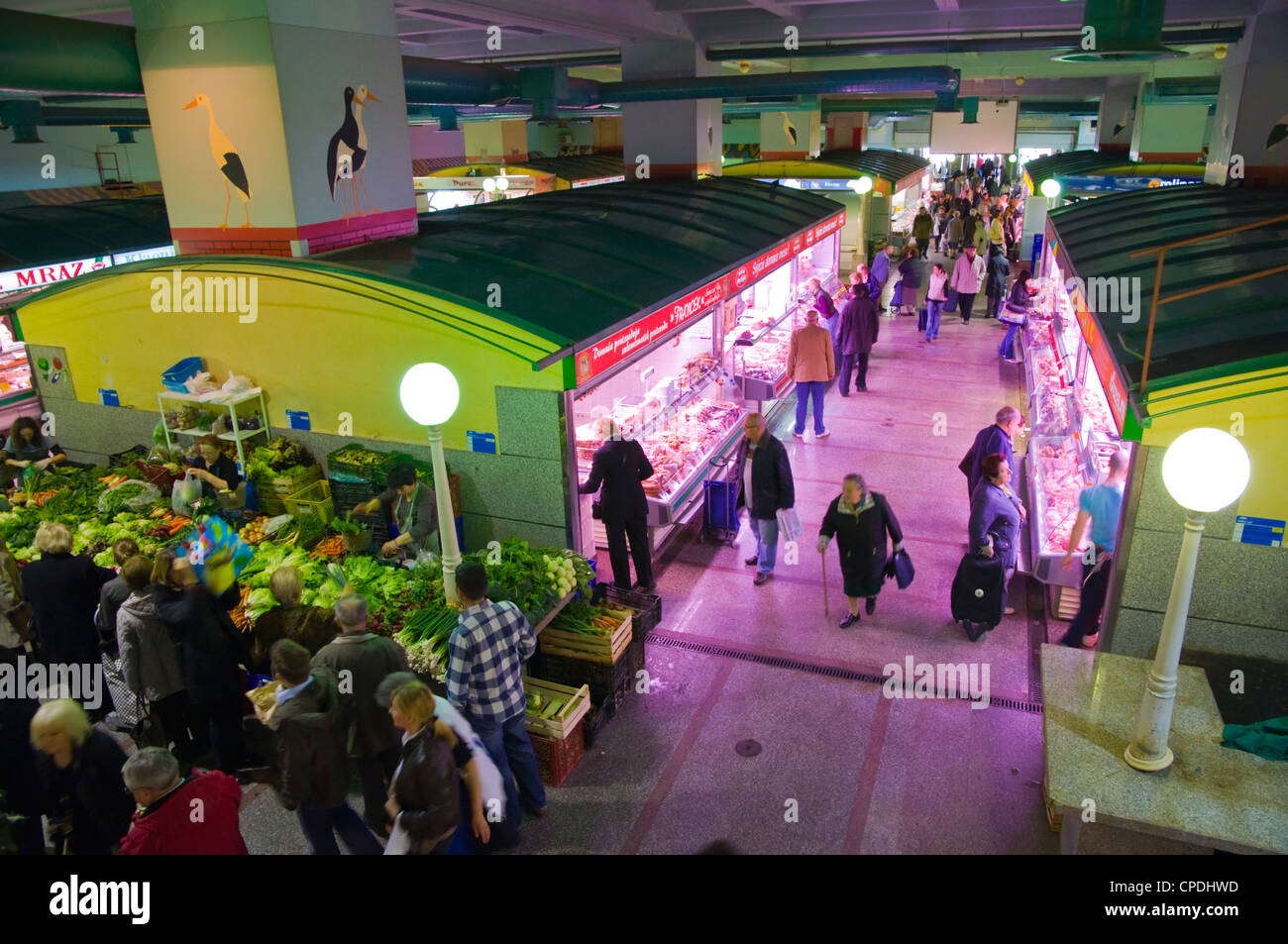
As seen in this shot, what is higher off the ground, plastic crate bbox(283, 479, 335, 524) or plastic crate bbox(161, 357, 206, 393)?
plastic crate bbox(161, 357, 206, 393)

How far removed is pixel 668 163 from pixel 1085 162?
36.8ft

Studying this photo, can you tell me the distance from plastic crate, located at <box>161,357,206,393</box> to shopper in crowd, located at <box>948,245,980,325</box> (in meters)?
14.9

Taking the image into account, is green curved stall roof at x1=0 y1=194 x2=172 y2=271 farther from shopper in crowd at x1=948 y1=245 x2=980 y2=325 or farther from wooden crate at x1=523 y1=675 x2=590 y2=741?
shopper in crowd at x1=948 y1=245 x2=980 y2=325

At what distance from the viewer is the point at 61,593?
5.85 meters

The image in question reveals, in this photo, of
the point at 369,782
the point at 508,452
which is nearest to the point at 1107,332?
the point at 508,452

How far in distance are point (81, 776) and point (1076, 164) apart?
22784mm

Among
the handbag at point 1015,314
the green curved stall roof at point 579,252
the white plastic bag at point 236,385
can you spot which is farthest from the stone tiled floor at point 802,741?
the handbag at point 1015,314

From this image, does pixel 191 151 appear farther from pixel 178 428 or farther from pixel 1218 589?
pixel 1218 589

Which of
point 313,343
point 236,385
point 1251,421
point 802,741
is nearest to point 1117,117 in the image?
point 1251,421

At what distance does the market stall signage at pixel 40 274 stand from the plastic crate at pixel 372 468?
5.75 metres

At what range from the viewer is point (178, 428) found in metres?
7.81

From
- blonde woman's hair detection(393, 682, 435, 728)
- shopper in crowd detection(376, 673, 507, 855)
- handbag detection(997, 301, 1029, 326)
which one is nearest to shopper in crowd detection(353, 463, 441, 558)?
shopper in crowd detection(376, 673, 507, 855)

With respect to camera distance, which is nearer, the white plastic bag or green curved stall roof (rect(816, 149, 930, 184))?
the white plastic bag

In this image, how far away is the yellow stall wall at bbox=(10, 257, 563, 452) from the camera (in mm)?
6656
